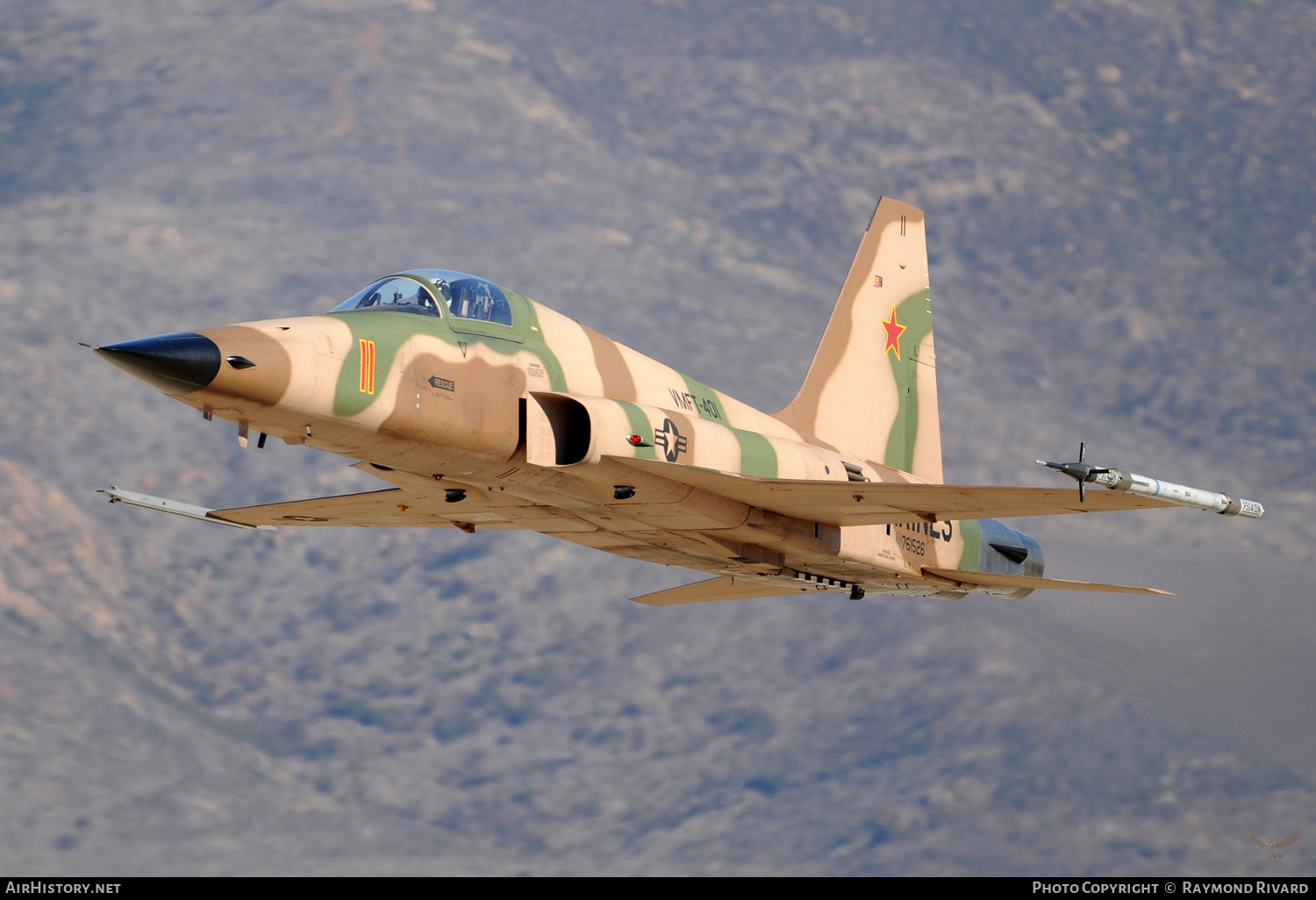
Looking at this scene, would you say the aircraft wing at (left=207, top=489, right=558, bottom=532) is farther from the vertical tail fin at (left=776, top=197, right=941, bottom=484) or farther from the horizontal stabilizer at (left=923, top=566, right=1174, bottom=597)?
the horizontal stabilizer at (left=923, top=566, right=1174, bottom=597)

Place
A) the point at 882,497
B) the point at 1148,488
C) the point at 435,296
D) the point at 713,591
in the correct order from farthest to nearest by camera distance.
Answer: the point at 713,591, the point at 882,497, the point at 435,296, the point at 1148,488

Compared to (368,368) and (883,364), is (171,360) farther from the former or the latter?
(883,364)

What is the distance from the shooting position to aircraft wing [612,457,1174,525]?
46.8ft

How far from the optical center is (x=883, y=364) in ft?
70.1

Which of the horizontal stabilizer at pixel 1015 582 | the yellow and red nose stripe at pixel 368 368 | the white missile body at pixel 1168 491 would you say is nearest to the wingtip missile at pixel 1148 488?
the white missile body at pixel 1168 491

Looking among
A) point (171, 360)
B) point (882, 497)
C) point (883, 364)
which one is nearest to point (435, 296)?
point (171, 360)

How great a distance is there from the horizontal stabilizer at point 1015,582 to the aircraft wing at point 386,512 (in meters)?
5.73

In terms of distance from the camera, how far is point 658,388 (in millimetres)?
15992

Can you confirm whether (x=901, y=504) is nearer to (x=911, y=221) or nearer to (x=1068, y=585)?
(x=1068, y=585)

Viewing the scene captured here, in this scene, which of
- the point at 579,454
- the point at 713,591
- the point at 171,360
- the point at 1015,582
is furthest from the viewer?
the point at 713,591

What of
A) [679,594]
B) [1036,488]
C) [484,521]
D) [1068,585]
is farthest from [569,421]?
[1068,585]

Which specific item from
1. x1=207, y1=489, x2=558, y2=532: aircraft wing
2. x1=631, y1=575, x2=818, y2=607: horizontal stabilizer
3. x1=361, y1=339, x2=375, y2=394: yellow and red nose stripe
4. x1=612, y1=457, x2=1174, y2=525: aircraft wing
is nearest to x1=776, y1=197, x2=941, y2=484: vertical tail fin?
x1=631, y1=575, x2=818, y2=607: horizontal stabilizer

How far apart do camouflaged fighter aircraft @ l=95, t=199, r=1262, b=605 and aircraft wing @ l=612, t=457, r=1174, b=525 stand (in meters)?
0.03

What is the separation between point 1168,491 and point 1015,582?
6.24 metres
